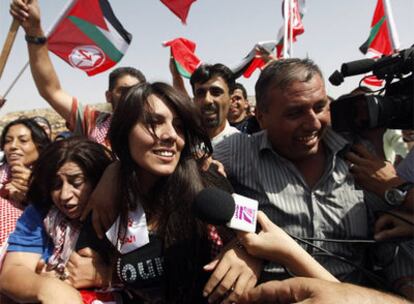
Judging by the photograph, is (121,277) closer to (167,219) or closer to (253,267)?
(167,219)

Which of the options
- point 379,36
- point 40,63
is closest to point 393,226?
point 40,63

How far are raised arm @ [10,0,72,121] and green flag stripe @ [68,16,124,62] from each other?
3.98 feet

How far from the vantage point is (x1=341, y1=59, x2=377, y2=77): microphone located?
159 centimetres

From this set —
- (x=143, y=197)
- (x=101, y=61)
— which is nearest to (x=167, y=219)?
(x=143, y=197)

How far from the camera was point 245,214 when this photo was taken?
1.34 m

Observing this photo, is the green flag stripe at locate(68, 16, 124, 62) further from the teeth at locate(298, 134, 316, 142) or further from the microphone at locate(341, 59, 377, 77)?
the microphone at locate(341, 59, 377, 77)

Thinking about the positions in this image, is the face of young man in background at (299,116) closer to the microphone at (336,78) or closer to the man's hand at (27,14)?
the microphone at (336,78)

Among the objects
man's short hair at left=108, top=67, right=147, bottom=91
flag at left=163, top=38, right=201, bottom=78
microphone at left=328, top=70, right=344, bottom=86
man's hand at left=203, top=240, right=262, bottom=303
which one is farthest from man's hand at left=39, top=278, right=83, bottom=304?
flag at left=163, top=38, right=201, bottom=78

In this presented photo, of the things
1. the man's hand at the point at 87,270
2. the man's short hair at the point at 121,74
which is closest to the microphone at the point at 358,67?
the man's hand at the point at 87,270

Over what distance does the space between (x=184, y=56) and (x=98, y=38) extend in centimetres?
174

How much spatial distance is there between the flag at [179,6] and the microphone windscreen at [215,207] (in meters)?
3.80

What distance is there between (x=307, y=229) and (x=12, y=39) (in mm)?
2252

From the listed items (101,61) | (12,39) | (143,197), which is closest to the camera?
(143,197)

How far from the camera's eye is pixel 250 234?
137cm
